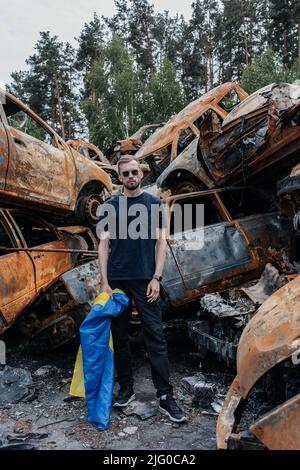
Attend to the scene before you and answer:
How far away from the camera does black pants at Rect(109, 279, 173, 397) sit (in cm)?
315

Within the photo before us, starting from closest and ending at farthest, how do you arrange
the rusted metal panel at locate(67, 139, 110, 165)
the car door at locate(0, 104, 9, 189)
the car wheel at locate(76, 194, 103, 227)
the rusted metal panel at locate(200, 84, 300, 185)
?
the rusted metal panel at locate(200, 84, 300, 185) → the car door at locate(0, 104, 9, 189) → the car wheel at locate(76, 194, 103, 227) → the rusted metal panel at locate(67, 139, 110, 165)

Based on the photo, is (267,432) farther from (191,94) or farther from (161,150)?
(191,94)

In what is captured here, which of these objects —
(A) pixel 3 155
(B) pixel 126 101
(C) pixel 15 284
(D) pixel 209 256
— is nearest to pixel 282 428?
(D) pixel 209 256

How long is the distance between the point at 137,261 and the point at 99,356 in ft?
2.43

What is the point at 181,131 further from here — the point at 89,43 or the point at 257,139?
the point at 89,43

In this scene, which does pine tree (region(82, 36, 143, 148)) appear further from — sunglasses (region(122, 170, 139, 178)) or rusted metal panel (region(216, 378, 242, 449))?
rusted metal panel (region(216, 378, 242, 449))

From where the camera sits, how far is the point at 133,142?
1024 centimetres

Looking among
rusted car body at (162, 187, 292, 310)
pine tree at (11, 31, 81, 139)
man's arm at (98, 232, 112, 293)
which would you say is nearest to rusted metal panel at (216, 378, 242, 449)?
man's arm at (98, 232, 112, 293)

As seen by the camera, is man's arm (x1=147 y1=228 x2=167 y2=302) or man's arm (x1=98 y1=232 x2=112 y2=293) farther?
man's arm (x1=98 y1=232 x2=112 y2=293)

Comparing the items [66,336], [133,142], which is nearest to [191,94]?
[133,142]

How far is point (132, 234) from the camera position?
3.21 meters

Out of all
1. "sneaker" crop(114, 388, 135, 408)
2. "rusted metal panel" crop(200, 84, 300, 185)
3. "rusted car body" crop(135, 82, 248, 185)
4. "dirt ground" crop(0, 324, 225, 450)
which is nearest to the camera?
"dirt ground" crop(0, 324, 225, 450)

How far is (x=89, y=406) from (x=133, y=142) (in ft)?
26.0
